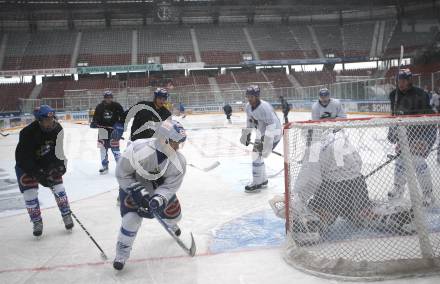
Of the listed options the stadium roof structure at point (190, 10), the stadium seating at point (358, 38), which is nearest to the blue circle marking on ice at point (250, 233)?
the stadium roof structure at point (190, 10)

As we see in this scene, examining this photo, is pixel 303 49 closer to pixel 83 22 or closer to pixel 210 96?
pixel 210 96

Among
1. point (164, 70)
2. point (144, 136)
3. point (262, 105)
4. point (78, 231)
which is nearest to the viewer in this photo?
point (78, 231)

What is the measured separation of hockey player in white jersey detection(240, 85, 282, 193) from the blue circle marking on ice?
1.20 metres

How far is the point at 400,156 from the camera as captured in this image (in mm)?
→ 3398

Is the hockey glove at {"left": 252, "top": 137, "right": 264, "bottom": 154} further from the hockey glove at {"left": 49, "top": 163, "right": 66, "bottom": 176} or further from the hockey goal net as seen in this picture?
the hockey glove at {"left": 49, "top": 163, "right": 66, "bottom": 176}

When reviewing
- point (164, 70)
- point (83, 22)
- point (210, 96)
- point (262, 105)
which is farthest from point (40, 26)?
point (262, 105)

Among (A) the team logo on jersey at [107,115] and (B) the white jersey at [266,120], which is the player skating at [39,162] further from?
(A) the team logo on jersey at [107,115]

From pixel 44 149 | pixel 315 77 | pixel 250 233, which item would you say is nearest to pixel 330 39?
pixel 315 77

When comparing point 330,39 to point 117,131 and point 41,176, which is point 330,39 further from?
point 41,176

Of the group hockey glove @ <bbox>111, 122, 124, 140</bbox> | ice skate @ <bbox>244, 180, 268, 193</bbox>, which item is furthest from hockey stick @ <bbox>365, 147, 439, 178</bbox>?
hockey glove @ <bbox>111, 122, 124, 140</bbox>

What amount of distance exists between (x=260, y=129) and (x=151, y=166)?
9.04ft

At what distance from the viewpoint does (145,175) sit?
11.4 ft

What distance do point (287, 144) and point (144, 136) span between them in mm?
2109

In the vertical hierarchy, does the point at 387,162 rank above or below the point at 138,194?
above
